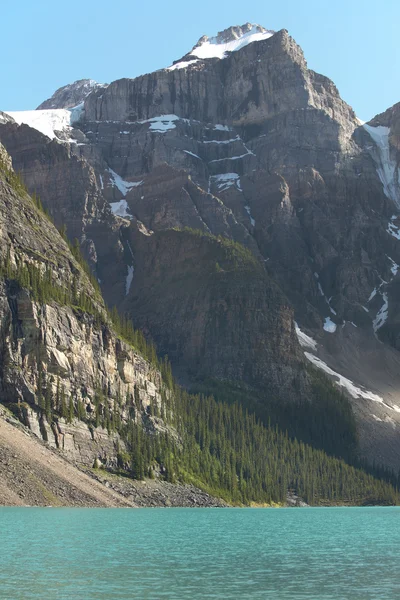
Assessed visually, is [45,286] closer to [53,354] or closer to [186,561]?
Answer: [53,354]

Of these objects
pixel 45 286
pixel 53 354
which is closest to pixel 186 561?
pixel 53 354

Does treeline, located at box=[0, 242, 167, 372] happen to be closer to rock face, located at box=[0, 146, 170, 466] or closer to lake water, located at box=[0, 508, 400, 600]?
rock face, located at box=[0, 146, 170, 466]

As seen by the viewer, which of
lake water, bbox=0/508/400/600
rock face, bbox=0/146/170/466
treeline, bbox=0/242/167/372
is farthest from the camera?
treeline, bbox=0/242/167/372

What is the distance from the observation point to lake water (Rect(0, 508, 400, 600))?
5669cm

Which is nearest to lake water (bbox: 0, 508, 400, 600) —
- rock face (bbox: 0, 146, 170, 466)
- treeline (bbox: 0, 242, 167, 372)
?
rock face (bbox: 0, 146, 170, 466)

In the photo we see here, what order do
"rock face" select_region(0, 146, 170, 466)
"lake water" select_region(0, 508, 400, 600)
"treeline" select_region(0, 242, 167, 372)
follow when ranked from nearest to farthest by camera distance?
"lake water" select_region(0, 508, 400, 600), "rock face" select_region(0, 146, 170, 466), "treeline" select_region(0, 242, 167, 372)

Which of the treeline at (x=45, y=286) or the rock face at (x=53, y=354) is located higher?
the treeline at (x=45, y=286)

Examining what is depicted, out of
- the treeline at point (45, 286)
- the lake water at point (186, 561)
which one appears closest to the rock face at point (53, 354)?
the treeline at point (45, 286)

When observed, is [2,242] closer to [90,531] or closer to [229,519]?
[229,519]

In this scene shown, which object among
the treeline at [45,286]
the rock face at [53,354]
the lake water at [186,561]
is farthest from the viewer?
the treeline at [45,286]

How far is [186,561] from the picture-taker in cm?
7069

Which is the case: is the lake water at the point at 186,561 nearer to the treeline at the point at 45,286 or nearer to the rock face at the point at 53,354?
the rock face at the point at 53,354

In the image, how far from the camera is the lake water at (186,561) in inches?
2232

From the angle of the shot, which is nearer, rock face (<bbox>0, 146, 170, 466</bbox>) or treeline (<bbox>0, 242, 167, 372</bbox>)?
rock face (<bbox>0, 146, 170, 466</bbox>)
